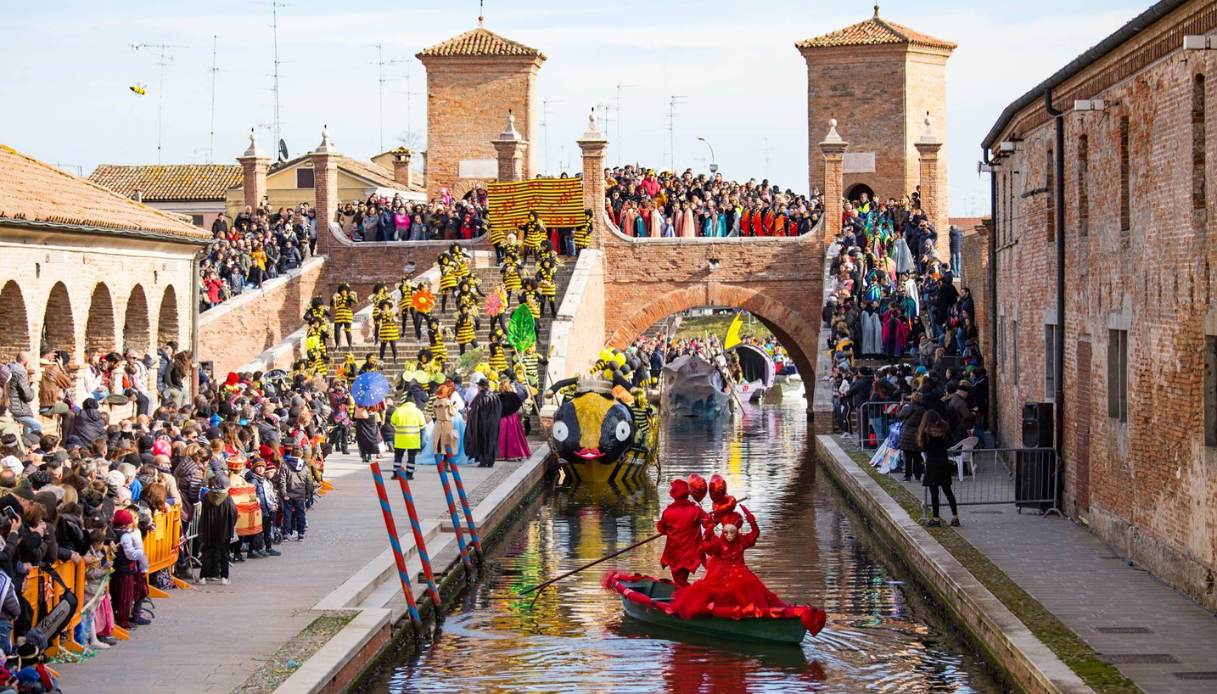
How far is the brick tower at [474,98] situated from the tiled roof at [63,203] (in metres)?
25.0

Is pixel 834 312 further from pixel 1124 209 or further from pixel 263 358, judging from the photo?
pixel 1124 209

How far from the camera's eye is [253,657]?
14.5 m

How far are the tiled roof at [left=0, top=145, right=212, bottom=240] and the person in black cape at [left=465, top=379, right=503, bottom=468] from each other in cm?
609

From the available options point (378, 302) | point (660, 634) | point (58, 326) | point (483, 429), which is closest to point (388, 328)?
point (378, 302)

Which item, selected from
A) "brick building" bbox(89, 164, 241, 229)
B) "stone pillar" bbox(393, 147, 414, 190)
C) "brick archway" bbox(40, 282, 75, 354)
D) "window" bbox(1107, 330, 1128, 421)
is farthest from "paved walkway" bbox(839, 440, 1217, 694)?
"brick building" bbox(89, 164, 241, 229)

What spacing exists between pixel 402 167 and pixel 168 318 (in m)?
43.7

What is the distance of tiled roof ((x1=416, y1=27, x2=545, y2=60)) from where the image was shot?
192 feet

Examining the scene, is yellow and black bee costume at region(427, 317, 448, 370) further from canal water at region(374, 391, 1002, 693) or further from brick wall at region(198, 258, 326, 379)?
canal water at region(374, 391, 1002, 693)

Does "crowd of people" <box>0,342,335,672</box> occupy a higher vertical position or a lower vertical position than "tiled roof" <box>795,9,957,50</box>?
lower

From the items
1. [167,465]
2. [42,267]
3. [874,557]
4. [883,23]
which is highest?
[883,23]

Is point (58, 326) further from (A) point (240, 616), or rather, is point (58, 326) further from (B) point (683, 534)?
(B) point (683, 534)

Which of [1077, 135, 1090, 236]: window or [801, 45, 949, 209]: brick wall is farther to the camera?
[801, 45, 949, 209]: brick wall

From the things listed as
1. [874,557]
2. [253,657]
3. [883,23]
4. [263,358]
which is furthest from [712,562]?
[883,23]

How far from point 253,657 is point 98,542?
142cm
